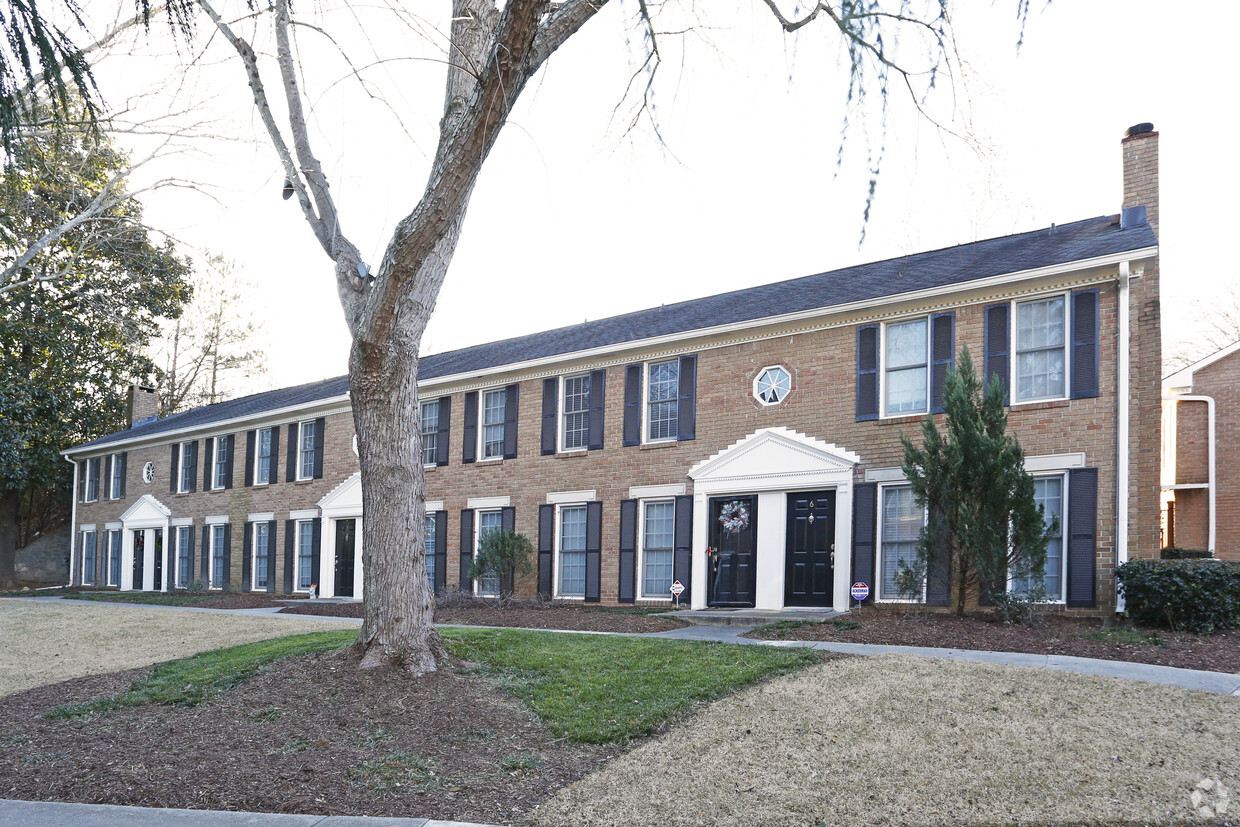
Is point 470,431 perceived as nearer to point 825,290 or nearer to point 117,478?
point 825,290

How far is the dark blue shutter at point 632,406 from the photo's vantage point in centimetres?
1739

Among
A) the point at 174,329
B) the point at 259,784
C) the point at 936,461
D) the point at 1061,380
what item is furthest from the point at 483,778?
the point at 174,329

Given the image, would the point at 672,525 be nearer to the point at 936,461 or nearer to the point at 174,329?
the point at 936,461

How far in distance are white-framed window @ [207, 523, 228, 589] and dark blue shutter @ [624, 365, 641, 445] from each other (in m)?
13.9

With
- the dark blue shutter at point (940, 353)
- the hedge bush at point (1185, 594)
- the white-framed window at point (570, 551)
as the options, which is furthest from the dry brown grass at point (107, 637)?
the hedge bush at point (1185, 594)

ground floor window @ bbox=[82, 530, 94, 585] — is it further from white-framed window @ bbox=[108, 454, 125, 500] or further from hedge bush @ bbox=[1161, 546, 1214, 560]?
hedge bush @ bbox=[1161, 546, 1214, 560]

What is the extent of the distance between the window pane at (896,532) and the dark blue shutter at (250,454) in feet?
58.0

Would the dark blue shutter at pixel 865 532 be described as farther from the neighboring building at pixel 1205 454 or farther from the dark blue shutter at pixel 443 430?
the neighboring building at pixel 1205 454

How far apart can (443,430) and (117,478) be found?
15.2 meters

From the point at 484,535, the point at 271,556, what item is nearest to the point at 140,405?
the point at 271,556

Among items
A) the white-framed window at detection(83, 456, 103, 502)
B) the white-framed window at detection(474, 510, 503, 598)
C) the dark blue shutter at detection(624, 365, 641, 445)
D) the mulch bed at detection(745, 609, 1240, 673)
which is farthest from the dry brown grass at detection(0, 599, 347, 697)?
the white-framed window at detection(83, 456, 103, 502)

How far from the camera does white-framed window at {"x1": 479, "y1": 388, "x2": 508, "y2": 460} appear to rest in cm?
1991

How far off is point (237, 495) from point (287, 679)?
62.2ft

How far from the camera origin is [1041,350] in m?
13.0
